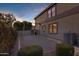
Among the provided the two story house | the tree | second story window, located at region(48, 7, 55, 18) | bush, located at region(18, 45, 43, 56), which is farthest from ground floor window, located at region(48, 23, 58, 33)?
the tree

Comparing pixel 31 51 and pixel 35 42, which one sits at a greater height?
pixel 35 42

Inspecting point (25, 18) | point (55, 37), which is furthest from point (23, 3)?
point (55, 37)

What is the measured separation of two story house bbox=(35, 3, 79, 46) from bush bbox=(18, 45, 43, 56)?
475 mm

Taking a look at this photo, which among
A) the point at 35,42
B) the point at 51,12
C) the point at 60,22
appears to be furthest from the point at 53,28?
the point at 35,42

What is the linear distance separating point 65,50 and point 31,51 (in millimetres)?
924

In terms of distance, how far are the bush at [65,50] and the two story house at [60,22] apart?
0.43ft

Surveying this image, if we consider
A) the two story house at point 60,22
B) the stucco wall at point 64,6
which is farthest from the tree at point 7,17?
the stucco wall at point 64,6

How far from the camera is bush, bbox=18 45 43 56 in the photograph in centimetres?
658

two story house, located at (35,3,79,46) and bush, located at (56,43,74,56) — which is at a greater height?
two story house, located at (35,3,79,46)

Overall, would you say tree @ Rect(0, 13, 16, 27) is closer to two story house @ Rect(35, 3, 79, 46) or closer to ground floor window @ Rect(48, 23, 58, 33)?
two story house @ Rect(35, 3, 79, 46)

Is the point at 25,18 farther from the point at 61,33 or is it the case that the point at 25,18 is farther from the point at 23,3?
the point at 61,33

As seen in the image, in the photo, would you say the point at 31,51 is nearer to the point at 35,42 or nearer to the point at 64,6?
the point at 35,42

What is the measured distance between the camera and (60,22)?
265 inches

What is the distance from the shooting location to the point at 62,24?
669 centimetres
